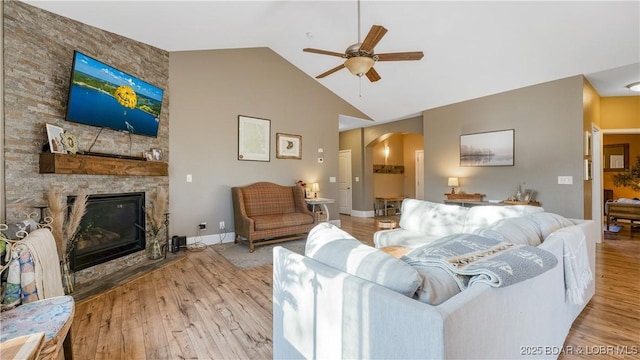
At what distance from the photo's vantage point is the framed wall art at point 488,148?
Result: 4.97 m

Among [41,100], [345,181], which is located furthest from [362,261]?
[345,181]

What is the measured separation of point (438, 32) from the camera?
13.0 feet

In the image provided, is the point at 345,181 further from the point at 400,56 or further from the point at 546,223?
the point at 546,223

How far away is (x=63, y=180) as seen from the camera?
2.85 meters

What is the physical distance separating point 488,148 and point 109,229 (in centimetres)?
599

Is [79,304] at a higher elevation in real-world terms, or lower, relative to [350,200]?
lower

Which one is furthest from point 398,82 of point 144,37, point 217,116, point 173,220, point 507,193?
point 173,220

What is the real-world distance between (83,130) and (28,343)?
277 centimetres

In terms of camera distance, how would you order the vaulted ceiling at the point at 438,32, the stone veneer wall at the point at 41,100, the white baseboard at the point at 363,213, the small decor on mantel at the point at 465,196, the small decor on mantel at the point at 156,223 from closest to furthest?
1. the stone veneer wall at the point at 41,100
2. the vaulted ceiling at the point at 438,32
3. the small decor on mantel at the point at 156,223
4. the small decor on mantel at the point at 465,196
5. the white baseboard at the point at 363,213

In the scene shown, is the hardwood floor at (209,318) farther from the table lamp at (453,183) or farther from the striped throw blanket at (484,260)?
the table lamp at (453,183)

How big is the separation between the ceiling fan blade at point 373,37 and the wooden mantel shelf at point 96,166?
300 cm

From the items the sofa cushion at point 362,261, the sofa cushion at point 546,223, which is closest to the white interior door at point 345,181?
the sofa cushion at point 546,223

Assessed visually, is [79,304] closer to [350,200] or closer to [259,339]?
[259,339]

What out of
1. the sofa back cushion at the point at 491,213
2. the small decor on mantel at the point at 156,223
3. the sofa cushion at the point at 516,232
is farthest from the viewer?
the small decor on mantel at the point at 156,223
